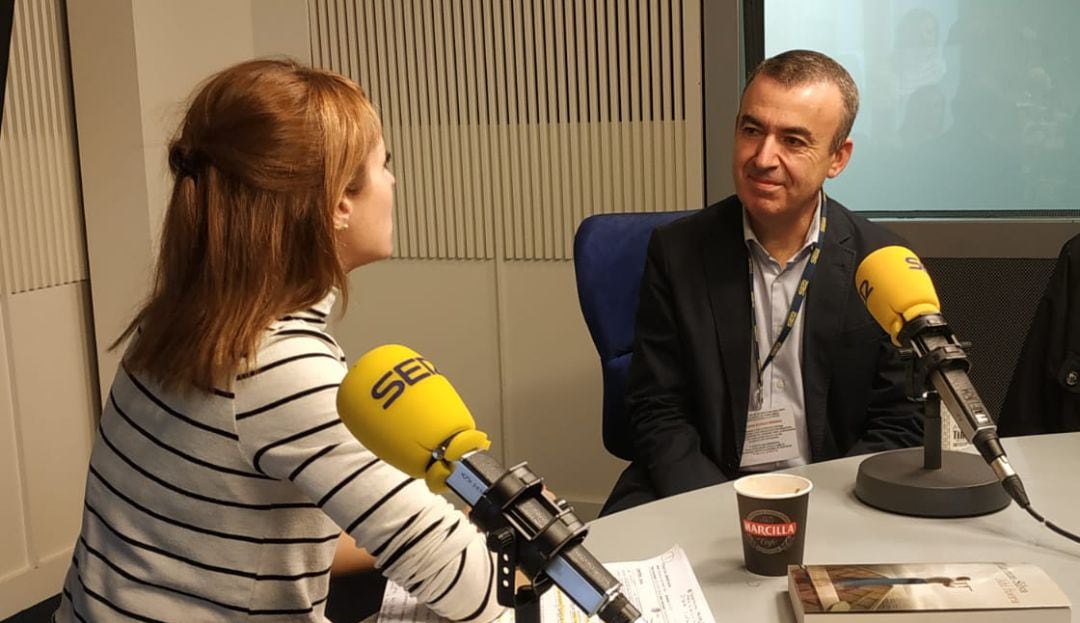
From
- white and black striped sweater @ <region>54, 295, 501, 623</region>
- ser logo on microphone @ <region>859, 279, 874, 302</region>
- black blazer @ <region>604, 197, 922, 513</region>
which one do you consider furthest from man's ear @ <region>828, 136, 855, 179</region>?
white and black striped sweater @ <region>54, 295, 501, 623</region>

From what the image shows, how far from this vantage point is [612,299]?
107 inches

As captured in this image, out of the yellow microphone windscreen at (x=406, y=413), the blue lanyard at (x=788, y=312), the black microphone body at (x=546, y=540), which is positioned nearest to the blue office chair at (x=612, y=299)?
the blue lanyard at (x=788, y=312)

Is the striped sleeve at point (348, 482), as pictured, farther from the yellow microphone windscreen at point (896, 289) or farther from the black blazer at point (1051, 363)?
the black blazer at point (1051, 363)

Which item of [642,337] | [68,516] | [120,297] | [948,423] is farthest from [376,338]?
[948,423]

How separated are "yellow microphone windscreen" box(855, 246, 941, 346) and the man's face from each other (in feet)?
2.36

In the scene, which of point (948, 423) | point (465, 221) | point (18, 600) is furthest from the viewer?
point (465, 221)

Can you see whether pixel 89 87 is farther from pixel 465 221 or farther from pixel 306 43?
pixel 465 221

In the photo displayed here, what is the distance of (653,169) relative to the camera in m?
3.76

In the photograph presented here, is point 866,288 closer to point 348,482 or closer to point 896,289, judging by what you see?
point 896,289

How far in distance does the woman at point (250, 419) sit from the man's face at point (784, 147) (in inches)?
42.4

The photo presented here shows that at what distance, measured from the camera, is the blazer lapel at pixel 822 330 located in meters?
2.43

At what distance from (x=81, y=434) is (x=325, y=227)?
2528mm

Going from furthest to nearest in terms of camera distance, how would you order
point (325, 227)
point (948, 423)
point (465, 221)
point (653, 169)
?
1. point (465, 221)
2. point (653, 169)
3. point (948, 423)
4. point (325, 227)

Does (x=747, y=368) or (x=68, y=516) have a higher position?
(x=747, y=368)
